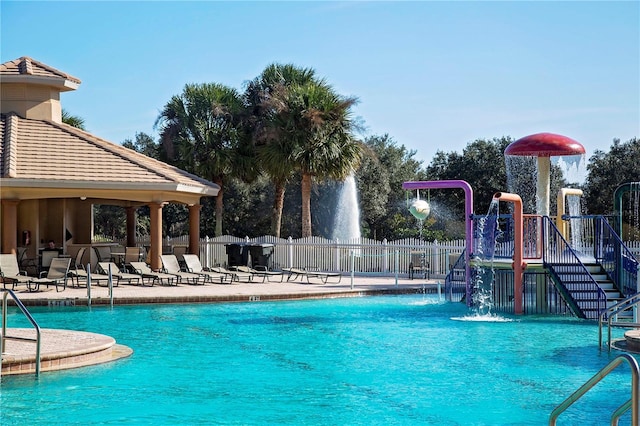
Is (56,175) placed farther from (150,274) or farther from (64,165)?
(150,274)

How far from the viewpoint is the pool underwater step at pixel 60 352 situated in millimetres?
11148

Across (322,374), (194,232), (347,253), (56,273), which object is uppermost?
(194,232)

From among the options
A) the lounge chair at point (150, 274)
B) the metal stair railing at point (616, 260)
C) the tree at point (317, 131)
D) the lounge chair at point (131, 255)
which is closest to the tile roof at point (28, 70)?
the lounge chair at point (131, 255)

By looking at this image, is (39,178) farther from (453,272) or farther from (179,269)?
(453,272)

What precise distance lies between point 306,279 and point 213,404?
16.3 metres

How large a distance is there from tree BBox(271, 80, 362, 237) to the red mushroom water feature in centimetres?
1127

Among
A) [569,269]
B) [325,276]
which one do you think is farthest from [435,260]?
[569,269]

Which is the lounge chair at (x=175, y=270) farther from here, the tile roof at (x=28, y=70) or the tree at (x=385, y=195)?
the tree at (x=385, y=195)

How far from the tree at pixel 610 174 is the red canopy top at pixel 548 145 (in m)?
19.5

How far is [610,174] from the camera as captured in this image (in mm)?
40469

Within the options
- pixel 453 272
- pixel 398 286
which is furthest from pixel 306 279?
pixel 453 272

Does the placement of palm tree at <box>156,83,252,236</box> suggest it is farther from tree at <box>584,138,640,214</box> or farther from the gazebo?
tree at <box>584,138,640,214</box>

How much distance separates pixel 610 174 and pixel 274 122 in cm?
1726

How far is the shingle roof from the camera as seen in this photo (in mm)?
24406
